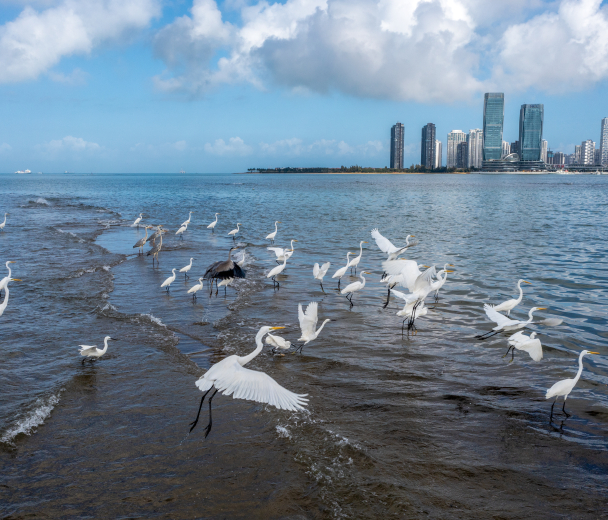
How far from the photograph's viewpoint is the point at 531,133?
172125 mm

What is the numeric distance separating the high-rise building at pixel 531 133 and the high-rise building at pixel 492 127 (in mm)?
8250

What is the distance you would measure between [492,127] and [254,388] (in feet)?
637

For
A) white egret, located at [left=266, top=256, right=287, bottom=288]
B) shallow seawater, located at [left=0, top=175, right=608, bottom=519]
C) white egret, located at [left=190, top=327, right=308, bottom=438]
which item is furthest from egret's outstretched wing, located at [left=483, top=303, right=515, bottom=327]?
white egret, located at [left=266, top=256, right=287, bottom=288]

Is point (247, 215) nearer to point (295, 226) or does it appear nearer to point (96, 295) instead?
point (295, 226)

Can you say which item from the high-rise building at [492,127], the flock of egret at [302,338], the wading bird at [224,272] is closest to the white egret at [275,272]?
the flock of egret at [302,338]

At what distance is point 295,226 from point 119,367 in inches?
792

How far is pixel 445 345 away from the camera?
8.12m

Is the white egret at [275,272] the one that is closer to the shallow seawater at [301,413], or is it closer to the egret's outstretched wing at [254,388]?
the shallow seawater at [301,413]

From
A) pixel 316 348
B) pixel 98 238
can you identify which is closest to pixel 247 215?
pixel 98 238

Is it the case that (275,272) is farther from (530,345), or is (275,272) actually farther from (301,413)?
(530,345)

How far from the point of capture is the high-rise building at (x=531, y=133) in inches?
6722

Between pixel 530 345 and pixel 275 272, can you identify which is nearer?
pixel 530 345

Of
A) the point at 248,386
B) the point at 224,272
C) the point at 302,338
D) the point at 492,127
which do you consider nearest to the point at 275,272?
the point at 224,272

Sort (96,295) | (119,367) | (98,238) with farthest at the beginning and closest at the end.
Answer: (98,238)
(96,295)
(119,367)
